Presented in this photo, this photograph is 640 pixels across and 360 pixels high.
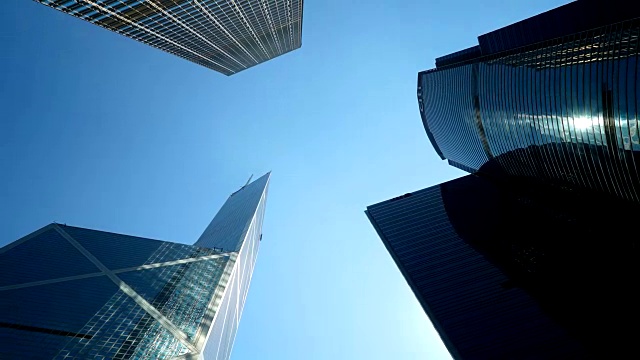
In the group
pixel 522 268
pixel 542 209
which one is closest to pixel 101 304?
pixel 522 268

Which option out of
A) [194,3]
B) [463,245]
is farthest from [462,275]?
[194,3]

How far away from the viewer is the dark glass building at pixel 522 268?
184 feet

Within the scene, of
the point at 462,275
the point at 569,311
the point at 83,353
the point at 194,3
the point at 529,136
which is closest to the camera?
the point at 83,353

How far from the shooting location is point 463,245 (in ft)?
276

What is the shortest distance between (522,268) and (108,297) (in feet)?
263

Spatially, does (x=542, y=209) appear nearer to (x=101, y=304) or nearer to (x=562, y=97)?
(x=562, y=97)

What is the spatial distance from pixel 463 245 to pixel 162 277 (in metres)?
66.5

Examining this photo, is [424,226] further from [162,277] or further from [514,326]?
[162,277]

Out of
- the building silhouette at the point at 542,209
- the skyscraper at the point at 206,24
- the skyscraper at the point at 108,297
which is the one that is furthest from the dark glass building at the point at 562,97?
the skyscraper at the point at 108,297

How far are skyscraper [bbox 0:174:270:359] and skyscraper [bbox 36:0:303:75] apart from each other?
45081mm

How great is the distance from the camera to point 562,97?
64812 millimetres

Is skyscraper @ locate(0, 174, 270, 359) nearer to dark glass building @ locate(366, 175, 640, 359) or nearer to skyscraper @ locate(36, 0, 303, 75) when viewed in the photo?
dark glass building @ locate(366, 175, 640, 359)

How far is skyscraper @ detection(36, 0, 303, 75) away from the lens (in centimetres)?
5972

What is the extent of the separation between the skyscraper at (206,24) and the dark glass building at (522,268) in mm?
56493
